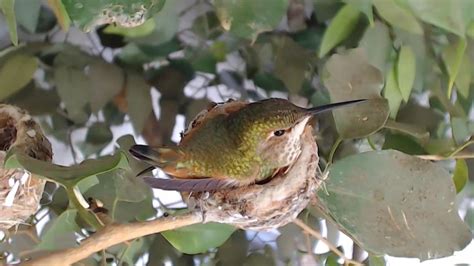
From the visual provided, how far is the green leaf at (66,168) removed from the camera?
488 millimetres

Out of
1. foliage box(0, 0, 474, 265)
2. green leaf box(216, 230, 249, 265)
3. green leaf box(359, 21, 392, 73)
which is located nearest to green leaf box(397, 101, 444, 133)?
foliage box(0, 0, 474, 265)

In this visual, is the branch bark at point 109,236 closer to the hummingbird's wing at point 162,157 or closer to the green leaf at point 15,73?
the hummingbird's wing at point 162,157

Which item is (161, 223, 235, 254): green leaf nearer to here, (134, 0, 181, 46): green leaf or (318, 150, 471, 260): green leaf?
(318, 150, 471, 260): green leaf

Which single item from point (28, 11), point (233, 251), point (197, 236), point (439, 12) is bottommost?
point (233, 251)

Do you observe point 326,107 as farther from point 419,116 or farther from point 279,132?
point 419,116

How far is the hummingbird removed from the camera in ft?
→ 1.65

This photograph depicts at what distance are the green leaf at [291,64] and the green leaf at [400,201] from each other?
27 centimetres

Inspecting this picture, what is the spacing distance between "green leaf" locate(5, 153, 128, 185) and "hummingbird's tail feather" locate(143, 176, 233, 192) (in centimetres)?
3

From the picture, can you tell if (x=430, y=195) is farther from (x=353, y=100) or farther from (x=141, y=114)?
(x=141, y=114)

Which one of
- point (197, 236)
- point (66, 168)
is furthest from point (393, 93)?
point (66, 168)

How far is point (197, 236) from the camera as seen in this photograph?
0.65 metres

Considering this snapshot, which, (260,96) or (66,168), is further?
(260,96)

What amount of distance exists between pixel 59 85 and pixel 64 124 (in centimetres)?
11

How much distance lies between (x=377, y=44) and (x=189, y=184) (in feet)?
1.04
